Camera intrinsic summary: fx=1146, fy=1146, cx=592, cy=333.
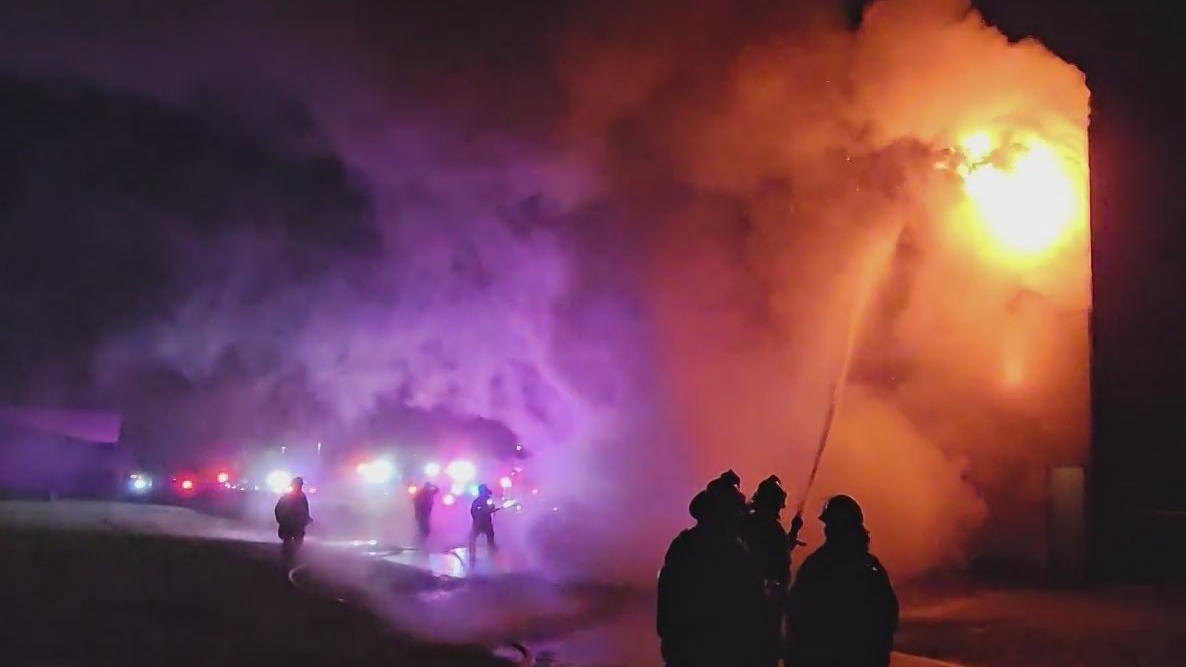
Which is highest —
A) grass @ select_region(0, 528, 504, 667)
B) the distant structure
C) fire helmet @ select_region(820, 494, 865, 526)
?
the distant structure

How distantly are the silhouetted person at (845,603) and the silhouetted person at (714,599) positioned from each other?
9.5 inches

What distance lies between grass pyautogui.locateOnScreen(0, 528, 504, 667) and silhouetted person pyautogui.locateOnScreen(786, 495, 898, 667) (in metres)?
3.78

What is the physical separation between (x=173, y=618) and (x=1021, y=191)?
10.1m

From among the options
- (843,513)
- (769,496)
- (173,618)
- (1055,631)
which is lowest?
(173,618)

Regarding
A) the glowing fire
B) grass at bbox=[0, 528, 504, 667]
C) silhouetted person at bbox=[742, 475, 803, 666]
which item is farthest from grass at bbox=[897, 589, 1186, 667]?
the glowing fire

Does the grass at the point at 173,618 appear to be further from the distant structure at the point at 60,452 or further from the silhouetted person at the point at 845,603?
the distant structure at the point at 60,452

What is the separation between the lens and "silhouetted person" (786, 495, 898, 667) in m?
4.36

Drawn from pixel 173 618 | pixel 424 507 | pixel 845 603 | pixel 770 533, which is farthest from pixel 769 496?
pixel 424 507

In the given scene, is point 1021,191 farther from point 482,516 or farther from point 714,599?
point 714,599

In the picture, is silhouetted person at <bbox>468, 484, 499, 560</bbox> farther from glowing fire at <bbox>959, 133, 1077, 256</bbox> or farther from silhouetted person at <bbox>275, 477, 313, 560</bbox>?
glowing fire at <bbox>959, 133, 1077, 256</bbox>

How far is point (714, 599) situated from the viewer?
4.55 m

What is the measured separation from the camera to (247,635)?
8.16m

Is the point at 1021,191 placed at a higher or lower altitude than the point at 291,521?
higher

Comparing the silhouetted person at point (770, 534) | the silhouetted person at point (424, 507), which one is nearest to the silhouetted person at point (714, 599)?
the silhouetted person at point (770, 534)
